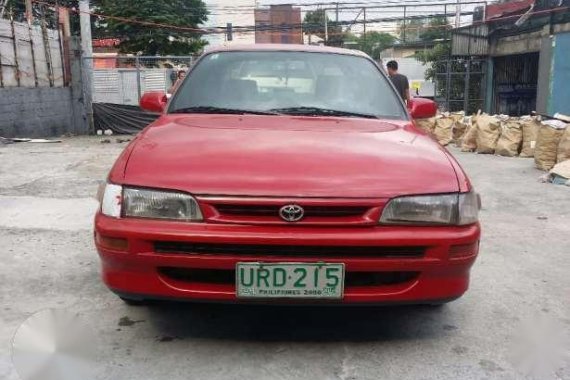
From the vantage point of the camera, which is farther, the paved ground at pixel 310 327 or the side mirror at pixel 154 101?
the side mirror at pixel 154 101

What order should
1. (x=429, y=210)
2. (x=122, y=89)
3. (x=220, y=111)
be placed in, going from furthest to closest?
1. (x=122, y=89)
2. (x=220, y=111)
3. (x=429, y=210)

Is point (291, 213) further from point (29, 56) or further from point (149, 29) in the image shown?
point (149, 29)

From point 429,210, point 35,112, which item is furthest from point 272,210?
point 35,112

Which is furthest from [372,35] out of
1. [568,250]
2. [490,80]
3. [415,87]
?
[568,250]

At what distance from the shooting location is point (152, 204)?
253 cm

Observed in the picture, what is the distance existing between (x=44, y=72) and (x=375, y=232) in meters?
14.1

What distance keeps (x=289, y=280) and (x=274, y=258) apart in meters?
0.11

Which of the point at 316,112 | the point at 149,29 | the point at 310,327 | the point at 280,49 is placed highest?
the point at 149,29

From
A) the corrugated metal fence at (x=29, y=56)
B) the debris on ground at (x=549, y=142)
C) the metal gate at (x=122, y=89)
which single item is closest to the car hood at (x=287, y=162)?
the debris on ground at (x=549, y=142)

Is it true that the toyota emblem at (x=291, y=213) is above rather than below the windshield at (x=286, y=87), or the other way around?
below

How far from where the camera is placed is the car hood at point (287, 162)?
8.23 feet

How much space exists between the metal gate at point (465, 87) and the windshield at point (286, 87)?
17336 mm

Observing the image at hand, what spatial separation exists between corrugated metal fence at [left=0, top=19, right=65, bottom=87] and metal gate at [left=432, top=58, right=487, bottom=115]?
12.5 m

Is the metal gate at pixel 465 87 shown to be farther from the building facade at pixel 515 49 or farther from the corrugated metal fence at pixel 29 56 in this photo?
the corrugated metal fence at pixel 29 56
